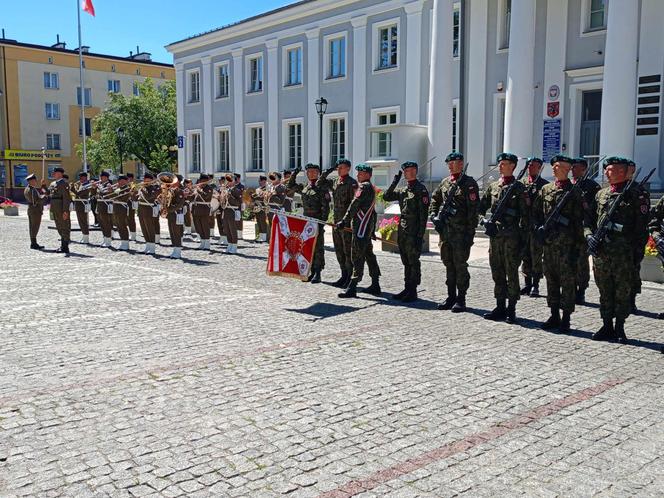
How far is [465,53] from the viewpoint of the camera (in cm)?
2177

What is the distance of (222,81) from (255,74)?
105 inches

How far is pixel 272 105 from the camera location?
30234 millimetres

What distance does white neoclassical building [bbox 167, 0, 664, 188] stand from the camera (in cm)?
1739

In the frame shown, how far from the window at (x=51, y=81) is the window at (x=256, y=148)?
109 ft

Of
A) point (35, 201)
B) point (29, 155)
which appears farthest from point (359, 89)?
point (29, 155)

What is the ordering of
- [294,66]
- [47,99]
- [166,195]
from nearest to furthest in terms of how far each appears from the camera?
[166,195], [294,66], [47,99]

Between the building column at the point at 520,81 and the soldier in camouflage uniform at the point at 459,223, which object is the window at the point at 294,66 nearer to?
the building column at the point at 520,81

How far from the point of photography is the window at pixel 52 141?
57.2 meters

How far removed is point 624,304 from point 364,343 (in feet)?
9.19

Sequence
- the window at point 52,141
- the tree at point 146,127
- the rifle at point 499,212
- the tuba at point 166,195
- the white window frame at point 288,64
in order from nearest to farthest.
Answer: the rifle at point 499,212 < the tuba at point 166,195 < the white window frame at point 288,64 < the tree at point 146,127 < the window at point 52,141

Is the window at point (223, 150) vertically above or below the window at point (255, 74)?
below

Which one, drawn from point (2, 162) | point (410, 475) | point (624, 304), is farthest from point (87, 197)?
point (2, 162)

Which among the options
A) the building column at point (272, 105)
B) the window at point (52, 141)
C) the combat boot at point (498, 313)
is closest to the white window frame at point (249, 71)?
the building column at point (272, 105)

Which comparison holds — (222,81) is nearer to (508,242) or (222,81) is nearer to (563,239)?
(508,242)
